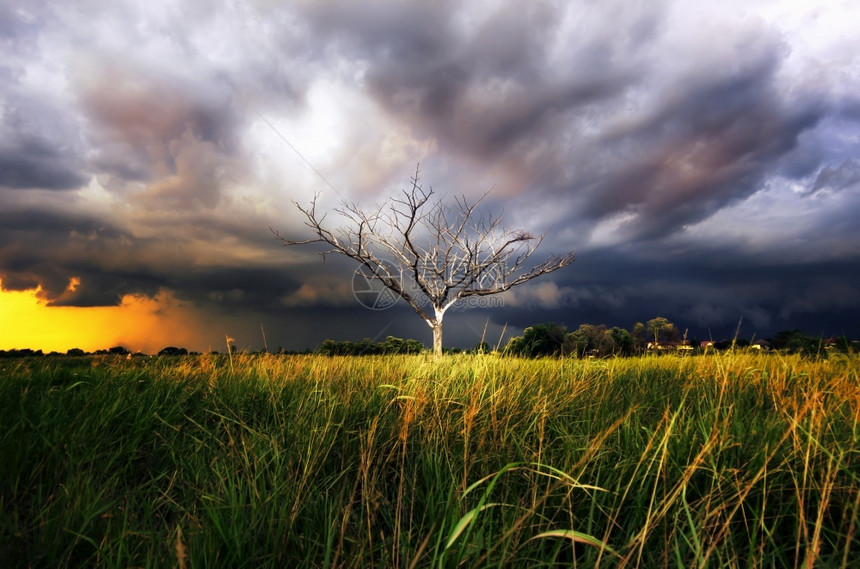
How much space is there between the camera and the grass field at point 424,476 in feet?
6.10

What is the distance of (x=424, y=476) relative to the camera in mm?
2535

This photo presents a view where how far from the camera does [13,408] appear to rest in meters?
4.08

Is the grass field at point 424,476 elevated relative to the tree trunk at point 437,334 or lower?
lower

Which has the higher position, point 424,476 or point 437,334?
point 437,334

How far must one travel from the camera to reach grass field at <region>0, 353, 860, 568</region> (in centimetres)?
186

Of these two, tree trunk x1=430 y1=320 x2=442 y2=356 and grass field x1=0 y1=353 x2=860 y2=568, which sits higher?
tree trunk x1=430 y1=320 x2=442 y2=356

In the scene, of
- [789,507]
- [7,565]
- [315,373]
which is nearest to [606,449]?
[789,507]

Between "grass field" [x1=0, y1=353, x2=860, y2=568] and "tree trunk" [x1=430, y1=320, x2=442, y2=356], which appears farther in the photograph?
"tree trunk" [x1=430, y1=320, x2=442, y2=356]

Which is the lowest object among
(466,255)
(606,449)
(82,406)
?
(606,449)

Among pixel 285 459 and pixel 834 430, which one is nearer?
pixel 285 459

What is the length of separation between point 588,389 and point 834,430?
207 cm

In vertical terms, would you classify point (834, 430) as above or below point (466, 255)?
below

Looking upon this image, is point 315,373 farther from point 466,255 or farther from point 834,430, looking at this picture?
point 466,255

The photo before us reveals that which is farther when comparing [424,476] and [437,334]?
[437,334]
